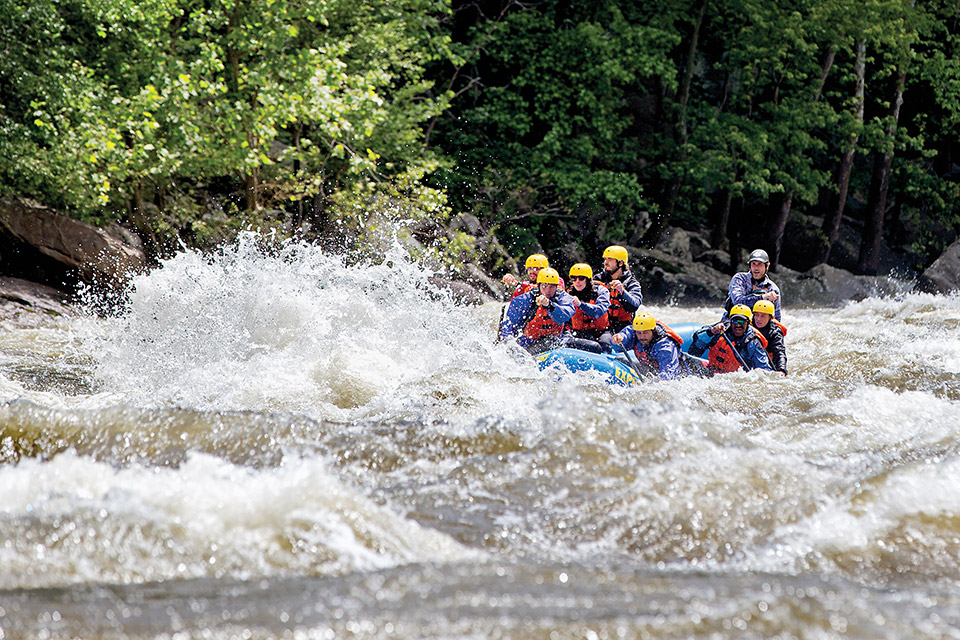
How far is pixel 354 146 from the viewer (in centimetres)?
1329

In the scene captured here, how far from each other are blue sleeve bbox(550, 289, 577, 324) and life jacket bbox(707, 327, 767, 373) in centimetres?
142

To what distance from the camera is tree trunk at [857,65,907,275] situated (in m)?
21.4

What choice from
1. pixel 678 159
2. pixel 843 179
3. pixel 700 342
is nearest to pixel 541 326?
pixel 700 342

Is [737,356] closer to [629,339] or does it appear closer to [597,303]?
[629,339]

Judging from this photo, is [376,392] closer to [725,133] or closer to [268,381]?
[268,381]

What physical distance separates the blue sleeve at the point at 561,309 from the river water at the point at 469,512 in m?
1.53

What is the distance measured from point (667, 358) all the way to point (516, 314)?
1508 millimetres

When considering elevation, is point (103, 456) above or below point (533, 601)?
below

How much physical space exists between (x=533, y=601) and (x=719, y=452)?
73.2 inches

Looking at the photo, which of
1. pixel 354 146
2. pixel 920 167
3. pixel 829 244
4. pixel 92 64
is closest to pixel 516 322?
pixel 354 146

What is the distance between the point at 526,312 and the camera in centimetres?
883

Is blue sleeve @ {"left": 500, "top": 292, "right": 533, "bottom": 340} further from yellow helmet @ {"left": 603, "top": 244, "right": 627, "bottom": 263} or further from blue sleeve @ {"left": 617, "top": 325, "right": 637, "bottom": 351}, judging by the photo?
yellow helmet @ {"left": 603, "top": 244, "right": 627, "bottom": 263}

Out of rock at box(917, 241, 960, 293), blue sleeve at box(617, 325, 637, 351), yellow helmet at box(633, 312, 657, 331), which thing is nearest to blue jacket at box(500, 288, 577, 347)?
blue sleeve at box(617, 325, 637, 351)

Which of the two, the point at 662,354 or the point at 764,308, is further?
the point at 764,308
